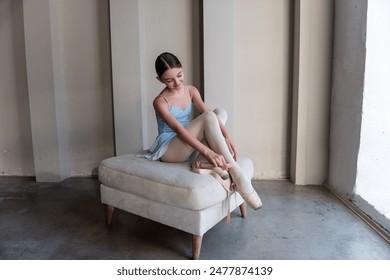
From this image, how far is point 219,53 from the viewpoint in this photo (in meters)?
3.49

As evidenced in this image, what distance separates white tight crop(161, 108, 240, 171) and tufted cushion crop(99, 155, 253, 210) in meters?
0.08

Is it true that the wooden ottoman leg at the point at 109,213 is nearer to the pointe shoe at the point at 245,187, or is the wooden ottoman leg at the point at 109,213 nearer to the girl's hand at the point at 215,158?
the girl's hand at the point at 215,158

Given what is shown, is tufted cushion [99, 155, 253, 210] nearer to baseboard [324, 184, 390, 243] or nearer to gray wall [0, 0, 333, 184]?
baseboard [324, 184, 390, 243]

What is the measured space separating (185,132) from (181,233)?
2.38 ft

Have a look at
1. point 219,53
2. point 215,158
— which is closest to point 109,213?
point 215,158

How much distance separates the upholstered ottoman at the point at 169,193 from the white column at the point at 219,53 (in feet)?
3.91

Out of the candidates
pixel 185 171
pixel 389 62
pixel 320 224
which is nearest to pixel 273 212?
pixel 320 224

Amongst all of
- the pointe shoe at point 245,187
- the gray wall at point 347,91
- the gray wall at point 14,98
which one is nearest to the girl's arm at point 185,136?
the pointe shoe at point 245,187

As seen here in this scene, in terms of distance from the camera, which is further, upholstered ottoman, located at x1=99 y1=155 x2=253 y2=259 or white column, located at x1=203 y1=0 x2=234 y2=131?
white column, located at x1=203 y1=0 x2=234 y2=131

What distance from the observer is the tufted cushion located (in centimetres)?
201

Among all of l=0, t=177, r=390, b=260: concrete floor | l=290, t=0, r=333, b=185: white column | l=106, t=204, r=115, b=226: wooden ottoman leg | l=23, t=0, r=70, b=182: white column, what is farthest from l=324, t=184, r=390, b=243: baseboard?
l=23, t=0, r=70, b=182: white column

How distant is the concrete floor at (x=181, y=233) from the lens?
2131mm

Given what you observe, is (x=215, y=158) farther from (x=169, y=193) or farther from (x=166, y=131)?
(x=166, y=131)

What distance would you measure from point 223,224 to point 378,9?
2.02 m
